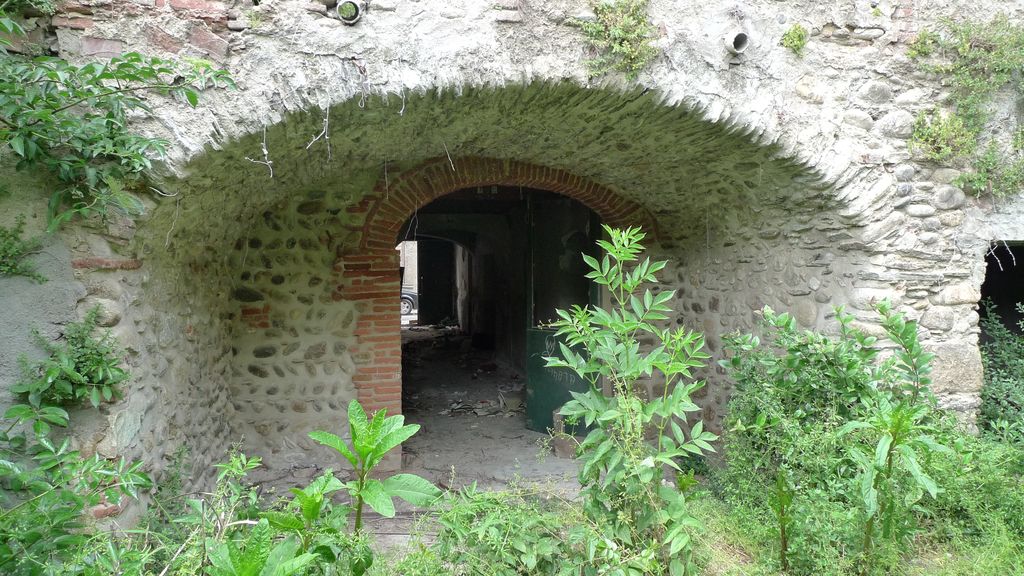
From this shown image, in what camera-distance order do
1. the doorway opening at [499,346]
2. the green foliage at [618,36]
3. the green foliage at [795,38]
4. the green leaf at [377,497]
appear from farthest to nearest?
the doorway opening at [499,346]
the green foliage at [795,38]
the green foliage at [618,36]
the green leaf at [377,497]

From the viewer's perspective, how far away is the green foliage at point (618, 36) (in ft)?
9.34

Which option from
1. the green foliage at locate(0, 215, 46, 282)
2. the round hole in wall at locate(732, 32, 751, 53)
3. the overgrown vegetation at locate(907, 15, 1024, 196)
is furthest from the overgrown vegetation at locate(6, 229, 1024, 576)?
the round hole in wall at locate(732, 32, 751, 53)

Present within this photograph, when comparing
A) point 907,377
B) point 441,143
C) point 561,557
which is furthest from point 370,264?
point 907,377

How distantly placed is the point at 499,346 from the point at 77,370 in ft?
22.1

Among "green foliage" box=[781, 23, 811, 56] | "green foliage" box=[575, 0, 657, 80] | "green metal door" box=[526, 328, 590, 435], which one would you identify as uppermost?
"green foliage" box=[781, 23, 811, 56]

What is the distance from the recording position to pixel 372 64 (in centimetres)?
268

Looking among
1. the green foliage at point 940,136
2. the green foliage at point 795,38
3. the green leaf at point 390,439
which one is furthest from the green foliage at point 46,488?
the green foliage at point 940,136

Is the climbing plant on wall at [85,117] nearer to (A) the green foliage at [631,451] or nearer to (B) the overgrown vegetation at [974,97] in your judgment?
(A) the green foliage at [631,451]

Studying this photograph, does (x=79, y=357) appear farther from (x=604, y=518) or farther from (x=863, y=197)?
(x=863, y=197)

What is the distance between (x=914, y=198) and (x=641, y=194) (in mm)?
1801

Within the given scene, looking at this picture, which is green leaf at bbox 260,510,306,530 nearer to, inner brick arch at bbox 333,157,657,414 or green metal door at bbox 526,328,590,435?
inner brick arch at bbox 333,157,657,414

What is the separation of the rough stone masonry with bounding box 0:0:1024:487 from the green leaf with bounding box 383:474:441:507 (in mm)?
1361

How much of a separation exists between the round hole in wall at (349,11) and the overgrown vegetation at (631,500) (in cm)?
161

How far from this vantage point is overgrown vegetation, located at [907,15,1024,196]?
131 inches
